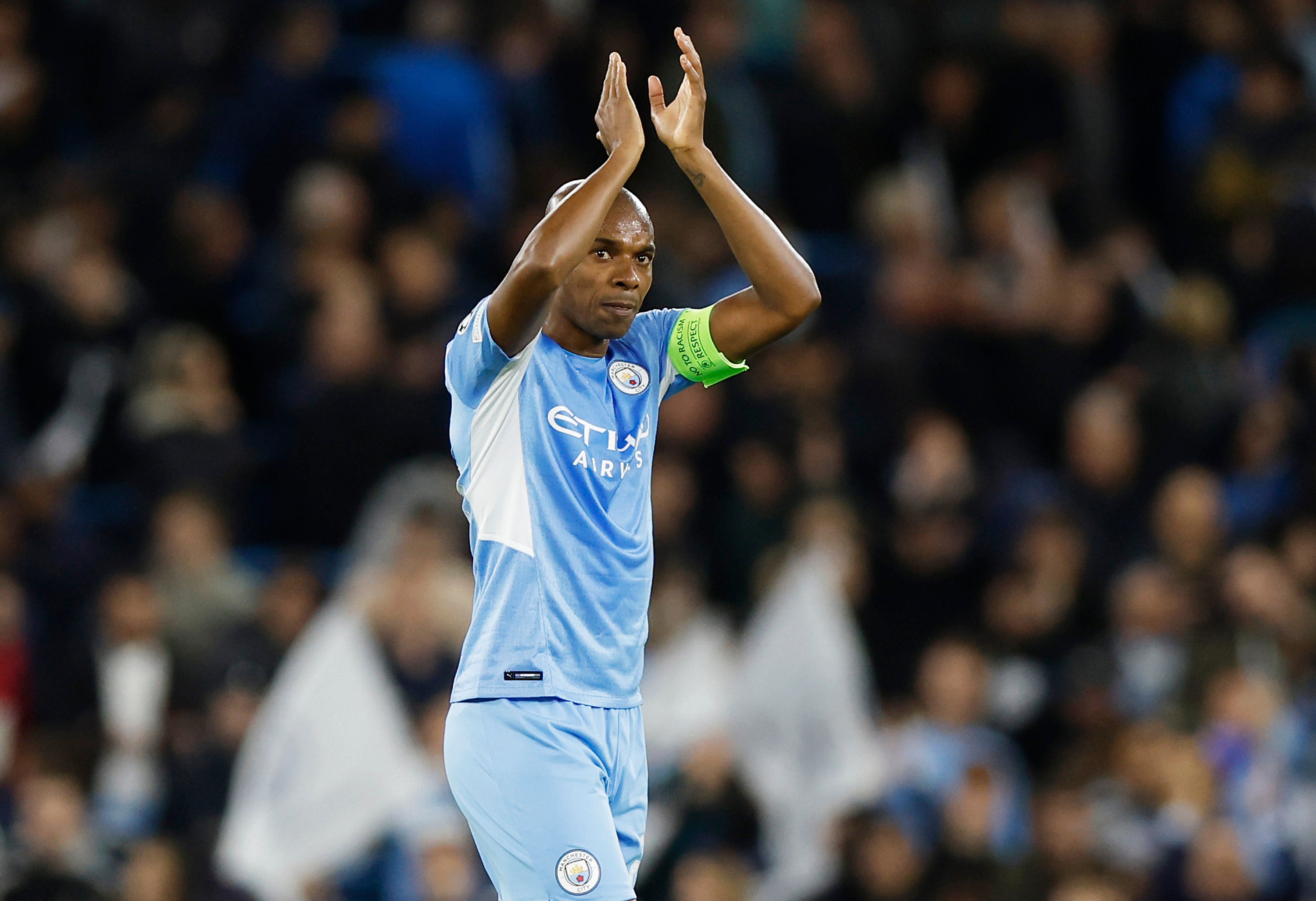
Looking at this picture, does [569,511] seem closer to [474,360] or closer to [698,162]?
[474,360]

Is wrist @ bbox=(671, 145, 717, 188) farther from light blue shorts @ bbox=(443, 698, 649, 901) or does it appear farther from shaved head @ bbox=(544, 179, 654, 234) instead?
light blue shorts @ bbox=(443, 698, 649, 901)

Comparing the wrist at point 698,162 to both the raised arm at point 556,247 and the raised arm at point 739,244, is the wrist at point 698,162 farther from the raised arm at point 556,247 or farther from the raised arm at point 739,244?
the raised arm at point 556,247

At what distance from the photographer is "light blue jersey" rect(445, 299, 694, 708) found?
15.7ft

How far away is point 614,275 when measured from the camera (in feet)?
16.1

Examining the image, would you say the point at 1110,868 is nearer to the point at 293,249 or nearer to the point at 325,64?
the point at 293,249

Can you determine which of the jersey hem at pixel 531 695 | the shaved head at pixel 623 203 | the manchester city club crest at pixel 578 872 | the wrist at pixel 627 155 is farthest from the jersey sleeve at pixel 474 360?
the manchester city club crest at pixel 578 872

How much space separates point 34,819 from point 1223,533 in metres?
6.84

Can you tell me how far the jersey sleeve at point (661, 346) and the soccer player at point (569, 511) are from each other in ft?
0.37

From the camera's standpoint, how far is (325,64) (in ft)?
42.3

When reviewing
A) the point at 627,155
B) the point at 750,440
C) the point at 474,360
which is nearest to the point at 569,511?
the point at 474,360

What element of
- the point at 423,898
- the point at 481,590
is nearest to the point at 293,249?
the point at 423,898

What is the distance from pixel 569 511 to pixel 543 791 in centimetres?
70

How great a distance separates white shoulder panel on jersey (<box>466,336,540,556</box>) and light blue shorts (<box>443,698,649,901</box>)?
A: 423 millimetres

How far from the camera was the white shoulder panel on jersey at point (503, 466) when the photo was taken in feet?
15.9
